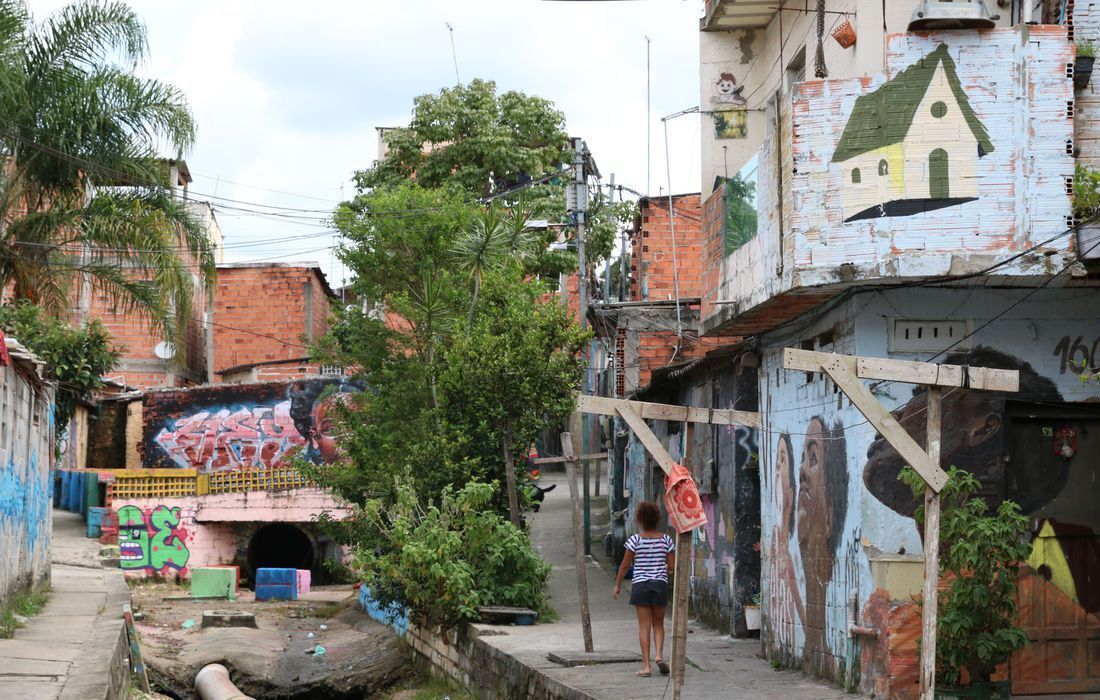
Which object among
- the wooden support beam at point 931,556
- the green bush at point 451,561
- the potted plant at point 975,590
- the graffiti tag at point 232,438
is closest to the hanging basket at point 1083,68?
the potted plant at point 975,590

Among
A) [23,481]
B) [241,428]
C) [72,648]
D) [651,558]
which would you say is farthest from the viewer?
[241,428]

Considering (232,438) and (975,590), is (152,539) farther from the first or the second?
(975,590)

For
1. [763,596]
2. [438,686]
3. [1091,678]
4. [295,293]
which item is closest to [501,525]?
[438,686]

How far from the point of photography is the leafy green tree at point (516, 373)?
46.2 feet

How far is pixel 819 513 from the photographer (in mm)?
11164

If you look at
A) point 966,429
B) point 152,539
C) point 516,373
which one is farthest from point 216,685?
point 152,539

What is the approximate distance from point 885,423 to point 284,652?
38.7ft

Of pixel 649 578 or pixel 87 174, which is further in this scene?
pixel 87 174

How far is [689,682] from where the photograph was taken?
10.7 m

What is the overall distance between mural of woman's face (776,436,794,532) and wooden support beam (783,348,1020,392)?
4198 millimetres

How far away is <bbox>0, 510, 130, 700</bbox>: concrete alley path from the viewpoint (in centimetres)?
974

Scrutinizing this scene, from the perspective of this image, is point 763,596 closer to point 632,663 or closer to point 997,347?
point 632,663

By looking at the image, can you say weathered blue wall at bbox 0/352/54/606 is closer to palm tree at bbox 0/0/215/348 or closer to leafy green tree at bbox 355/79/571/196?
palm tree at bbox 0/0/215/348

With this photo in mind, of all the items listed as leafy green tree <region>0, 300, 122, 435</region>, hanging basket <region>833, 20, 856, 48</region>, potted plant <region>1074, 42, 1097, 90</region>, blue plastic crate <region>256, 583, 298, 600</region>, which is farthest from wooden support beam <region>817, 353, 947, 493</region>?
leafy green tree <region>0, 300, 122, 435</region>
